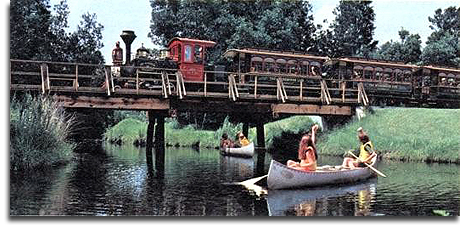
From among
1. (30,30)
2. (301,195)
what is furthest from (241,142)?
(301,195)

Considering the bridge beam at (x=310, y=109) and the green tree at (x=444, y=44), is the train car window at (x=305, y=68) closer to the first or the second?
the bridge beam at (x=310, y=109)

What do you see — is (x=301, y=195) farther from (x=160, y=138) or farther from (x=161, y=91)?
(x=160, y=138)

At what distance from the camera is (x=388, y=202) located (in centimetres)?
1097

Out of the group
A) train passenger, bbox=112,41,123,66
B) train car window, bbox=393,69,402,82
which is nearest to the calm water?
train passenger, bbox=112,41,123,66

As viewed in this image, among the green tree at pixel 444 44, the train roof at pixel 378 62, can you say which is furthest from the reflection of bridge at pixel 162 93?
the green tree at pixel 444 44

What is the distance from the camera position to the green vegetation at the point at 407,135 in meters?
18.7

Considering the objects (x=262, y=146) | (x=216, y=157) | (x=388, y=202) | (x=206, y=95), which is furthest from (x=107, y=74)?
(x=388, y=202)

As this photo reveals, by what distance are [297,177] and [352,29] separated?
2493cm

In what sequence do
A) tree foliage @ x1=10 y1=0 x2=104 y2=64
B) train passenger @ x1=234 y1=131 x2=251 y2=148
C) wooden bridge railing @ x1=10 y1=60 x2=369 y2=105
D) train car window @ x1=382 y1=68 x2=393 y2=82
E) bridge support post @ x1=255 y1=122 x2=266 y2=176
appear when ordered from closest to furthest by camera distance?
tree foliage @ x1=10 y1=0 x2=104 y2=64
wooden bridge railing @ x1=10 y1=60 x2=369 y2=105
bridge support post @ x1=255 y1=122 x2=266 y2=176
train passenger @ x1=234 y1=131 x2=251 y2=148
train car window @ x1=382 y1=68 x2=393 y2=82

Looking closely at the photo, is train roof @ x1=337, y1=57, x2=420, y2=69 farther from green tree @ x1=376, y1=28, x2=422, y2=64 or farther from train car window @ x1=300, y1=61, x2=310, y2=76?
green tree @ x1=376, y1=28, x2=422, y2=64

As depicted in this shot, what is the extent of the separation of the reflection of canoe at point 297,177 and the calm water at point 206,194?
0.66 feet

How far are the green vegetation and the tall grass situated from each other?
10.7m

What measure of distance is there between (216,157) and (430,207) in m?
11.7

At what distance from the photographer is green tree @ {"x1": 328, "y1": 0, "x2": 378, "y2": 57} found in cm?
3203
